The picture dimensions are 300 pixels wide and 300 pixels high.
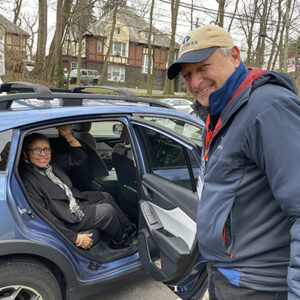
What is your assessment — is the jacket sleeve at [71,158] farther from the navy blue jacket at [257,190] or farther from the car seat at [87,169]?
the navy blue jacket at [257,190]

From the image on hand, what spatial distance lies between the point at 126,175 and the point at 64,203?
0.71 metres

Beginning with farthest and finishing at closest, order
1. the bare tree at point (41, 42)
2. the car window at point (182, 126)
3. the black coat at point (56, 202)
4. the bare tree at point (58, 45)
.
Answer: the bare tree at point (41, 42) → the bare tree at point (58, 45) → the car window at point (182, 126) → the black coat at point (56, 202)

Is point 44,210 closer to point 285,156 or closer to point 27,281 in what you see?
point 27,281

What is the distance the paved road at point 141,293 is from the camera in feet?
7.93

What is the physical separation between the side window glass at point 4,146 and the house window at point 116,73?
36.6 metres

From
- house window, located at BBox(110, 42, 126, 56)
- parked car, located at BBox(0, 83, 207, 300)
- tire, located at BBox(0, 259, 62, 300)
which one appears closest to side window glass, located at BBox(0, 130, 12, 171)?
parked car, located at BBox(0, 83, 207, 300)

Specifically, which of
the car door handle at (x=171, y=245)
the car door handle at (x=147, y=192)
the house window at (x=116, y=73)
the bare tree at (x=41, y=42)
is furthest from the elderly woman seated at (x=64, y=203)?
the house window at (x=116, y=73)

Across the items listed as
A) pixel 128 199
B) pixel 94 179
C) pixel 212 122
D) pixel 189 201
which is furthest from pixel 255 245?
pixel 94 179

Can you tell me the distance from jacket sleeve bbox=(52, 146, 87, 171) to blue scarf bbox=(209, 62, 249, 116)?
197 cm

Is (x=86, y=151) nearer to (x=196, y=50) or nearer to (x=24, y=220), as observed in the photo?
(x=24, y=220)

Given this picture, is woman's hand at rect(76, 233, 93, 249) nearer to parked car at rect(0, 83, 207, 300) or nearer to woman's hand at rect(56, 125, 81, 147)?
parked car at rect(0, 83, 207, 300)

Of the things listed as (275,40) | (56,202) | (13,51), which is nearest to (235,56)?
(56,202)

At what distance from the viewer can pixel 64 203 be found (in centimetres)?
227

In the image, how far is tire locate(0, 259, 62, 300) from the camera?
1623 mm
